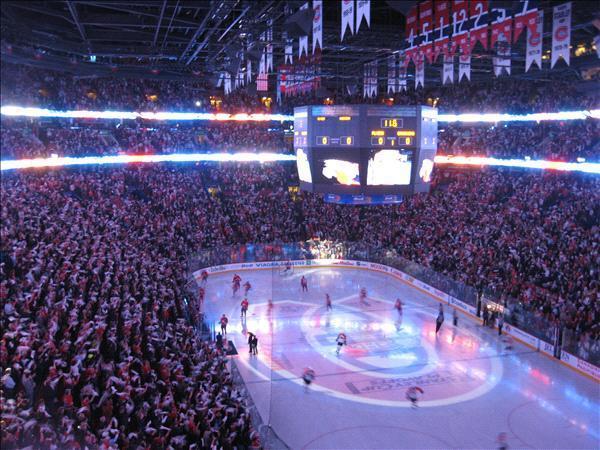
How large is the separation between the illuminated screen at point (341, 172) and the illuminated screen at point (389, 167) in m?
0.64

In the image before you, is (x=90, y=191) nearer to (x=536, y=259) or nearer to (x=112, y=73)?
(x=112, y=73)

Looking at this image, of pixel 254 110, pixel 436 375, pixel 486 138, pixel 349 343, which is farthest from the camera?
pixel 254 110

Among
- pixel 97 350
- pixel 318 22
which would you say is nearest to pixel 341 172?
pixel 318 22

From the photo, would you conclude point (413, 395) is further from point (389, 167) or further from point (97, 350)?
point (389, 167)

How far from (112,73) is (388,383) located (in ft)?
87.6

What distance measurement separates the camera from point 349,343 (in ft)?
63.1

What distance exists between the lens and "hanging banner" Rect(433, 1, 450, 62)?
17.4 meters

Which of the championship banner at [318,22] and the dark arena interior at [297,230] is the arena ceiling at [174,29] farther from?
the championship banner at [318,22]

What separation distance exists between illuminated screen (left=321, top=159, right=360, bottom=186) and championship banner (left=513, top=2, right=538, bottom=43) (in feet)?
34.1

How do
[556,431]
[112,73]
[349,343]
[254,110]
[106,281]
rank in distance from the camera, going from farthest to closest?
[254,110] → [112,73] → [349,343] → [106,281] → [556,431]

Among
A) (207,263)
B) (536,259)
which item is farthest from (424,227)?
(207,263)

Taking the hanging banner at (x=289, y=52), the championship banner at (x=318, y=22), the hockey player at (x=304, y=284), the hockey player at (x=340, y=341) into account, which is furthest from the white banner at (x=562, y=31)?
the hockey player at (x=304, y=284)

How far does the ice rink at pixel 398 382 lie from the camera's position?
13.1m

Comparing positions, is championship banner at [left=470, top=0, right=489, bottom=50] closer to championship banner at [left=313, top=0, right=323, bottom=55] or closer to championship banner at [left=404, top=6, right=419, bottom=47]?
championship banner at [left=404, top=6, right=419, bottom=47]
